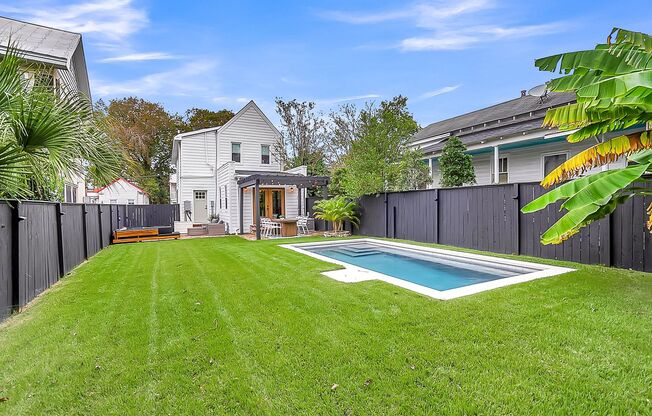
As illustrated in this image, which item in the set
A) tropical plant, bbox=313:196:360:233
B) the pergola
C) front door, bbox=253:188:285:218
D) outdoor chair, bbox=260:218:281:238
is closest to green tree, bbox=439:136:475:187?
tropical plant, bbox=313:196:360:233

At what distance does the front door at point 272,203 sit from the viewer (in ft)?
62.7

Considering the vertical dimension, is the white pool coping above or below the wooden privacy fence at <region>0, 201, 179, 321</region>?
below

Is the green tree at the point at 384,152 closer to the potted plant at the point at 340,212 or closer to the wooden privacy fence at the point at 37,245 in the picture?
the potted plant at the point at 340,212

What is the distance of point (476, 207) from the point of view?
391 inches

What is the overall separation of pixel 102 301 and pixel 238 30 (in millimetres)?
12350

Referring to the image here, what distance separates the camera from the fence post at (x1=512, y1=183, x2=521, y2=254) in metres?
8.63

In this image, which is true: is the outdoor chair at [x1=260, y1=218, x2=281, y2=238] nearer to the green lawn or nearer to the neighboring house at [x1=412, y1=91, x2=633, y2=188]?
the neighboring house at [x1=412, y1=91, x2=633, y2=188]

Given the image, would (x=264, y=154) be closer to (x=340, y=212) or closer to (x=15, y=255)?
(x=340, y=212)

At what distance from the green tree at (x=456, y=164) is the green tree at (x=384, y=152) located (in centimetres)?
148

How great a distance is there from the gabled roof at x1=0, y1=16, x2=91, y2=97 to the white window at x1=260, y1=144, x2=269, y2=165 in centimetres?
990

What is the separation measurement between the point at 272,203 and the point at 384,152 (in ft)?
25.4

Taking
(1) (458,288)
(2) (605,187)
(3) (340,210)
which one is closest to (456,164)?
(3) (340,210)

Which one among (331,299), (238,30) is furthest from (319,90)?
(331,299)

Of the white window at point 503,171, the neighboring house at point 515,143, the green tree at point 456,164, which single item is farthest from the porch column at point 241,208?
the white window at point 503,171
